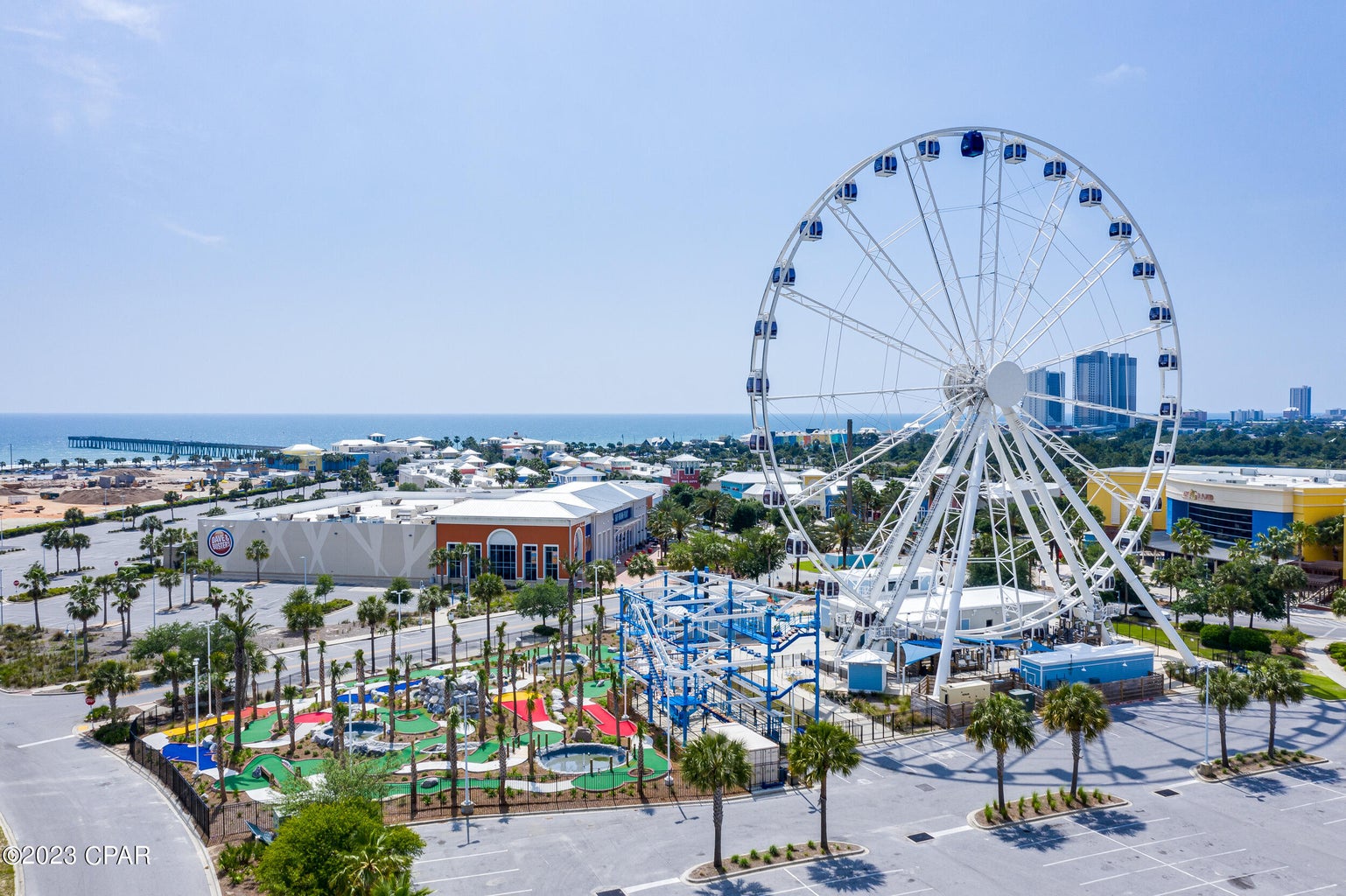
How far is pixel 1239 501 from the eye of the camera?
8238 centimetres

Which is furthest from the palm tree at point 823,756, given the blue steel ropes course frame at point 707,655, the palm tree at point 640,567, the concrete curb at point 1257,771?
the palm tree at point 640,567

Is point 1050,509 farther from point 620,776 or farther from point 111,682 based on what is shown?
point 111,682

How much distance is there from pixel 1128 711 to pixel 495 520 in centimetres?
5288

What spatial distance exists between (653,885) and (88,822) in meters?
20.4

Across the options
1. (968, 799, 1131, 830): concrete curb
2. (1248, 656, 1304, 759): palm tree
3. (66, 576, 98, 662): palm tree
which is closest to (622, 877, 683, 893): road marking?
(968, 799, 1131, 830): concrete curb

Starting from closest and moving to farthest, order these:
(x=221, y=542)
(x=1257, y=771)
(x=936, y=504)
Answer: (x=1257, y=771), (x=936, y=504), (x=221, y=542)

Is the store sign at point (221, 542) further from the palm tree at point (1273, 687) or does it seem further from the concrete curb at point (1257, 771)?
the palm tree at point (1273, 687)

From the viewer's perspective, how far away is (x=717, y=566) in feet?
247

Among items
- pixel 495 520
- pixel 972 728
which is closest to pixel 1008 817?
pixel 972 728

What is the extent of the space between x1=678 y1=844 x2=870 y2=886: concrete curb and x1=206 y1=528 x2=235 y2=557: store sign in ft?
231

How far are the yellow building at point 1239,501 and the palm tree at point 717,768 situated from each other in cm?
4785

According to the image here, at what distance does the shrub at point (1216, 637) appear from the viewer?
54.9 meters

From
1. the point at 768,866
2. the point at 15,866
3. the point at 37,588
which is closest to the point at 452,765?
the point at 768,866

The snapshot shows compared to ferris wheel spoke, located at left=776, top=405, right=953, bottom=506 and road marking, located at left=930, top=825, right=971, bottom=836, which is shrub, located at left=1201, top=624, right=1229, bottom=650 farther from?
road marking, located at left=930, top=825, right=971, bottom=836
